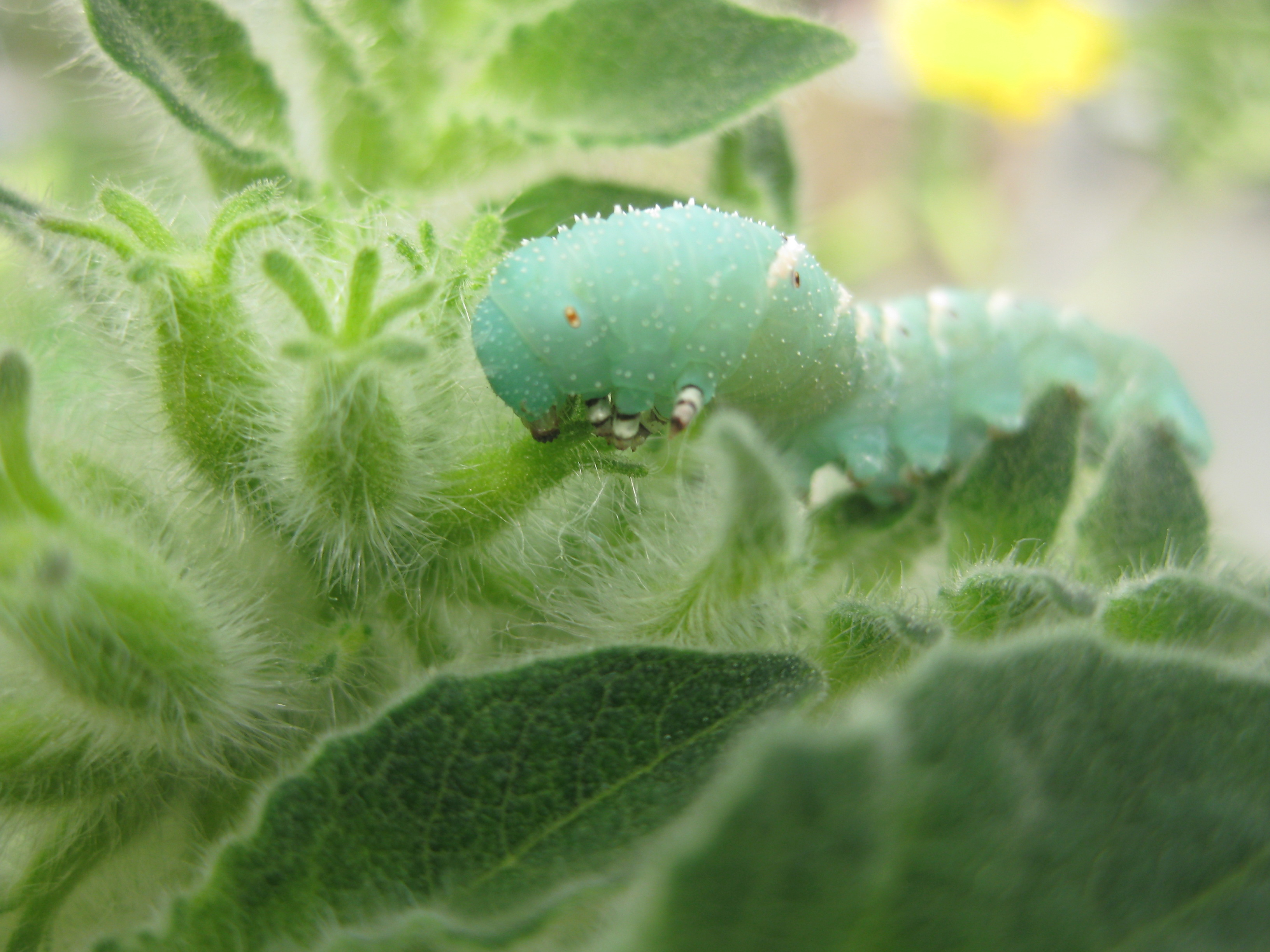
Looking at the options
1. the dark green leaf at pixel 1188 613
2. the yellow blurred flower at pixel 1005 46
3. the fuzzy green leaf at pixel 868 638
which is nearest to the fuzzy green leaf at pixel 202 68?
the fuzzy green leaf at pixel 868 638

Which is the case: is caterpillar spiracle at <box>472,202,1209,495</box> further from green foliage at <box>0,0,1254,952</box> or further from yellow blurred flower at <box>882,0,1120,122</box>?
yellow blurred flower at <box>882,0,1120,122</box>

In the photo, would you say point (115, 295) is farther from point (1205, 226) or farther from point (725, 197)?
point (1205, 226)

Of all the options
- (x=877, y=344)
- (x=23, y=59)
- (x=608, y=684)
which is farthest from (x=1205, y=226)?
(x=608, y=684)

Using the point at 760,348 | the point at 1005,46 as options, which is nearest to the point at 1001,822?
the point at 760,348

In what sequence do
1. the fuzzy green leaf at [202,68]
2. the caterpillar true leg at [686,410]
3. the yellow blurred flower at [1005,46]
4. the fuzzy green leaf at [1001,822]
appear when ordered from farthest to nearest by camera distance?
the yellow blurred flower at [1005,46] → the caterpillar true leg at [686,410] → the fuzzy green leaf at [202,68] → the fuzzy green leaf at [1001,822]

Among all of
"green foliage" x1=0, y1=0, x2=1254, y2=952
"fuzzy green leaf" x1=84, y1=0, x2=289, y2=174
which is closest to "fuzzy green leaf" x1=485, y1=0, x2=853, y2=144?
"green foliage" x1=0, y1=0, x2=1254, y2=952

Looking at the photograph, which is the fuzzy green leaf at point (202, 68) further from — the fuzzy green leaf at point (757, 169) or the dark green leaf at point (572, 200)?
the fuzzy green leaf at point (757, 169)

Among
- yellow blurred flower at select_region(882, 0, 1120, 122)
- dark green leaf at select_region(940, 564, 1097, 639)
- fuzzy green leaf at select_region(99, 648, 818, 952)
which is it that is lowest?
fuzzy green leaf at select_region(99, 648, 818, 952)
